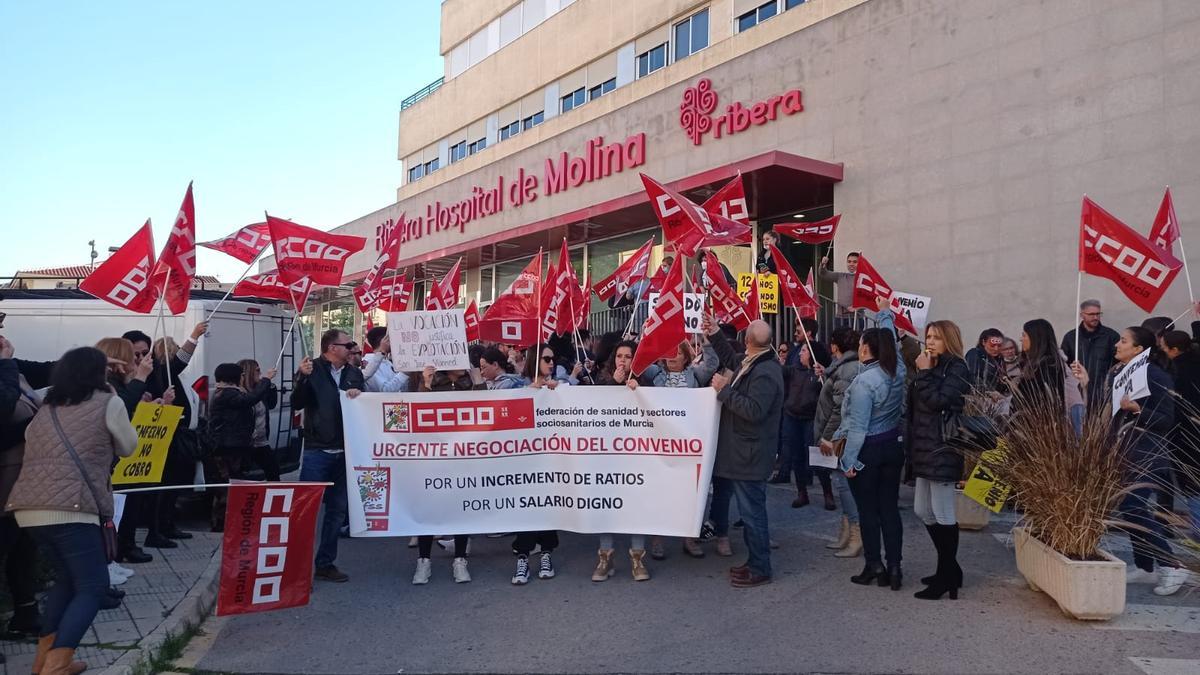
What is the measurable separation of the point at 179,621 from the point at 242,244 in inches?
229

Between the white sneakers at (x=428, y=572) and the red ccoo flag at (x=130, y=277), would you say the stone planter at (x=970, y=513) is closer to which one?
the white sneakers at (x=428, y=572)

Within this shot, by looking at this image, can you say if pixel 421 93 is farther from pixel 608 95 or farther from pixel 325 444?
pixel 325 444

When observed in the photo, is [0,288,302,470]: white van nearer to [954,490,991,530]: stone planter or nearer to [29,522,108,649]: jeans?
[29,522,108,649]: jeans

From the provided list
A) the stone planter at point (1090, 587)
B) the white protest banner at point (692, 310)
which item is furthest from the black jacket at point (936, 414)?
the white protest banner at point (692, 310)

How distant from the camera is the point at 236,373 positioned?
8.13 meters

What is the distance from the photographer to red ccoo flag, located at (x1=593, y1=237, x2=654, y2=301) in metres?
11.6

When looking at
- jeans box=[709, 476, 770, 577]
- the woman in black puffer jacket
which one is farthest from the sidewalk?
the woman in black puffer jacket

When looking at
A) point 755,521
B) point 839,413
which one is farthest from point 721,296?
point 755,521

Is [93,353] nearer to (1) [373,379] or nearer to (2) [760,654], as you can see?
(1) [373,379]

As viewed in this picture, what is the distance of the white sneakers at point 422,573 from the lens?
6617mm

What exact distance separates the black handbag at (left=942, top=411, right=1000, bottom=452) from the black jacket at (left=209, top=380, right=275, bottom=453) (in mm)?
5926

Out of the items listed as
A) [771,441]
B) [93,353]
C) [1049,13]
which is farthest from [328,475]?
[1049,13]

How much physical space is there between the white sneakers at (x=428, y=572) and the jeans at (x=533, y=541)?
413mm

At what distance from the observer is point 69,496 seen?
4.39 meters
